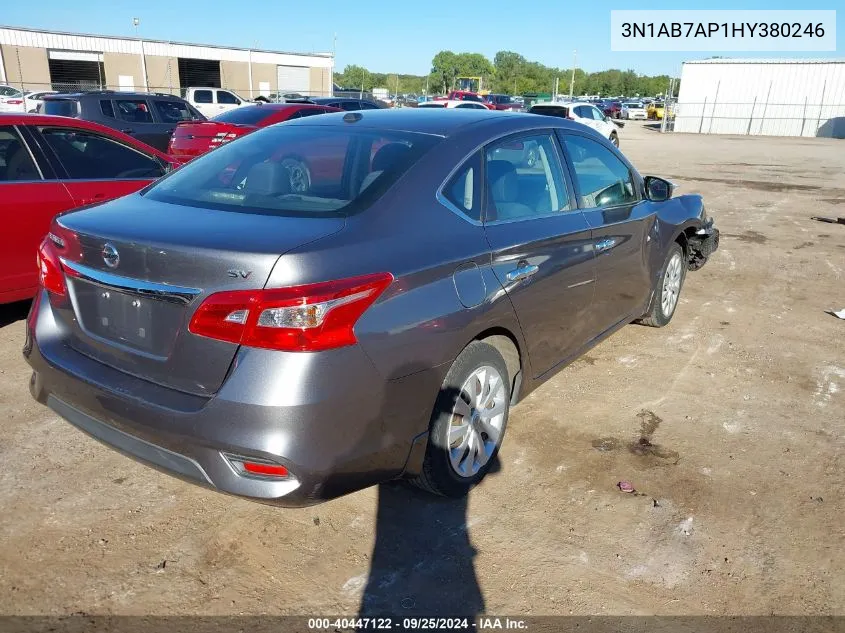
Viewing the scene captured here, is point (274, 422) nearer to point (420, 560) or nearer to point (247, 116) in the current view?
point (420, 560)

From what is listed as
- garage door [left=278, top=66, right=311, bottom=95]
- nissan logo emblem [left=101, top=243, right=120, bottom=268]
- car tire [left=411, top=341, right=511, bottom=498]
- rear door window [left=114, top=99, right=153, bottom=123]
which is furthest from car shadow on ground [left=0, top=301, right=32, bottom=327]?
garage door [left=278, top=66, right=311, bottom=95]

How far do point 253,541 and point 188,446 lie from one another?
26.3 inches

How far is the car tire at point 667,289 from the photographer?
5.20 meters

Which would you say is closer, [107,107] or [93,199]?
[93,199]

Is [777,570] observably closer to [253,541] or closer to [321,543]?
[321,543]

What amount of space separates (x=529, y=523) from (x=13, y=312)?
4.82 metres

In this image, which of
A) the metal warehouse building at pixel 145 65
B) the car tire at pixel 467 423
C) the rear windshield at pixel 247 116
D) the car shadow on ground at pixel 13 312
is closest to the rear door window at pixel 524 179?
the car tire at pixel 467 423

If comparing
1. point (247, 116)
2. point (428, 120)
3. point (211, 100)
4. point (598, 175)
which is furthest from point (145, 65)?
point (428, 120)

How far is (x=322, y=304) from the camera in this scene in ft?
7.50

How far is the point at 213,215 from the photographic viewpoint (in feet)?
8.79

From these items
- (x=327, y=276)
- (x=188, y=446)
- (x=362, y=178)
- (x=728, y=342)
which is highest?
(x=362, y=178)

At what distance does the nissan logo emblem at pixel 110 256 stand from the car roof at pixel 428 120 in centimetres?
146

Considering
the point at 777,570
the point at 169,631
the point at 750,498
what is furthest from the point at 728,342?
the point at 169,631

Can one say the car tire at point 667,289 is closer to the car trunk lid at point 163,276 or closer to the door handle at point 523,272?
the door handle at point 523,272
